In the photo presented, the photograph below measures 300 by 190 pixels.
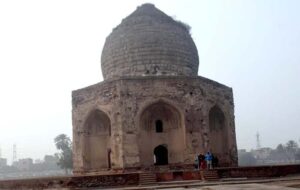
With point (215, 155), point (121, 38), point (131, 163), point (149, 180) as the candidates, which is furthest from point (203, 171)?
point (121, 38)

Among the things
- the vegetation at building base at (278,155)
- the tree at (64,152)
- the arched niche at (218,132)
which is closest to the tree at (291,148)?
the vegetation at building base at (278,155)

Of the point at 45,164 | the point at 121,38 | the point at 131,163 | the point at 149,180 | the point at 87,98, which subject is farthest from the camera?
the point at 45,164

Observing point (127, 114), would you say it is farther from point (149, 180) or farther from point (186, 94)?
point (149, 180)

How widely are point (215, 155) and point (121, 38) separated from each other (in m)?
6.40

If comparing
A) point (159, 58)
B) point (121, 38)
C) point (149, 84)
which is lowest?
point (149, 84)

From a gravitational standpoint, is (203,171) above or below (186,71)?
below

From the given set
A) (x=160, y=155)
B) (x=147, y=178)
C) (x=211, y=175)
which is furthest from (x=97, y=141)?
(x=211, y=175)

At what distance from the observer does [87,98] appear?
15930 mm

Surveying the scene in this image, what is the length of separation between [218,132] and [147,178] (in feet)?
18.9

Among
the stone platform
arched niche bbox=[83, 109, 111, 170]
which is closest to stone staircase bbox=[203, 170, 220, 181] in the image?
the stone platform

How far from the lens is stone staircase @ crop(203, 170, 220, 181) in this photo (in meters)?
12.0

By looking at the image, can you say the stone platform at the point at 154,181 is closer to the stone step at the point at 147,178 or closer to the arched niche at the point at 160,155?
the stone step at the point at 147,178

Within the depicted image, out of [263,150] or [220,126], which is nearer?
[220,126]

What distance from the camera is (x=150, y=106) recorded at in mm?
15102
